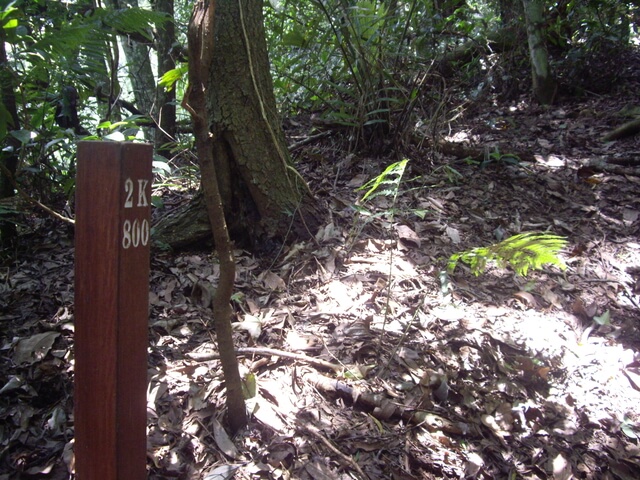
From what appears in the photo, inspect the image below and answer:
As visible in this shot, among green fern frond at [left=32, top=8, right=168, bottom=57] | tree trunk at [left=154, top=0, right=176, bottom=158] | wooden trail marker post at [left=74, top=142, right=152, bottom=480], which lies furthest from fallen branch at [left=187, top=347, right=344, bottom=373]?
tree trunk at [left=154, top=0, right=176, bottom=158]

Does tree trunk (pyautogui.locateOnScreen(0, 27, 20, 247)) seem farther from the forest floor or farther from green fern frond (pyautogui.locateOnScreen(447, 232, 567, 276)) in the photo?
green fern frond (pyautogui.locateOnScreen(447, 232, 567, 276))

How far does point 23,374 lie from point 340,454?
1380mm

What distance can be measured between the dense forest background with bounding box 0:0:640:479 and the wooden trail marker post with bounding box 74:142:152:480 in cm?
32

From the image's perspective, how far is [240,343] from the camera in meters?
2.20

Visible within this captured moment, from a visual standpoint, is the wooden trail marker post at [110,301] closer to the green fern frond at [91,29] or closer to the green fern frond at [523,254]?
the green fern frond at [91,29]

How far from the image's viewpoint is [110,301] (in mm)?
1150

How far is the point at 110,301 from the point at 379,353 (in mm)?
1340

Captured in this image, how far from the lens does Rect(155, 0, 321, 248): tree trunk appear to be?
8.91 feet

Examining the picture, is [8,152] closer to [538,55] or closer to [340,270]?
[340,270]

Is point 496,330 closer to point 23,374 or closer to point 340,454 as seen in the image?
point 340,454

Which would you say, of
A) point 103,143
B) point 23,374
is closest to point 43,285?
point 23,374

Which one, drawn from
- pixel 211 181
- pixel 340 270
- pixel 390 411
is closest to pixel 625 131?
pixel 340 270

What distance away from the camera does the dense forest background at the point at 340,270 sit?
184 cm

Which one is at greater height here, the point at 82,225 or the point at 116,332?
the point at 82,225
